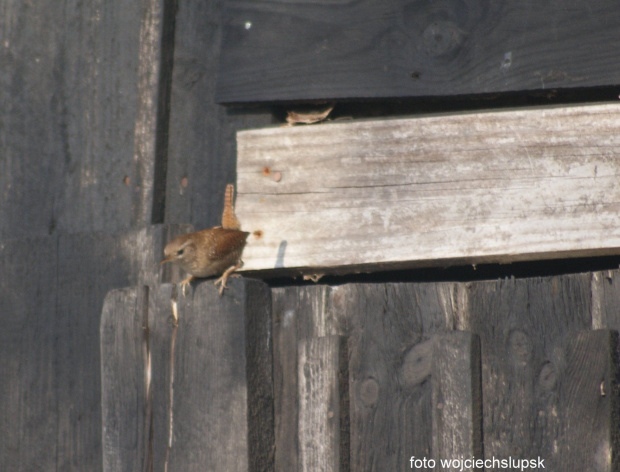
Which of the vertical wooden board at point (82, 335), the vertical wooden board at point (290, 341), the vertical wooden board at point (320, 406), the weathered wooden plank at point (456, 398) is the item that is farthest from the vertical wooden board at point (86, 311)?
the weathered wooden plank at point (456, 398)

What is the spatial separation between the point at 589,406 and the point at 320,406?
0.68 m

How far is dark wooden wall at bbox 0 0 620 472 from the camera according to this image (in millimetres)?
2123

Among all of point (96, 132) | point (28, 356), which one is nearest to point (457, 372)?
point (28, 356)

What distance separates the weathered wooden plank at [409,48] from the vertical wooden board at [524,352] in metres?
0.73

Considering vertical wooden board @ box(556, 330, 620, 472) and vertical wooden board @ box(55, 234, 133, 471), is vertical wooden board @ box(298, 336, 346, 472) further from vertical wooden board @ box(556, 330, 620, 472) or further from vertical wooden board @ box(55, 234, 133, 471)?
vertical wooden board @ box(55, 234, 133, 471)

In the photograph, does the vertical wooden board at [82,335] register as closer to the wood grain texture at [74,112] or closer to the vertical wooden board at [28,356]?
the vertical wooden board at [28,356]

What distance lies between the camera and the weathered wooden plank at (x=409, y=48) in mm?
2547

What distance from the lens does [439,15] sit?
2611 millimetres

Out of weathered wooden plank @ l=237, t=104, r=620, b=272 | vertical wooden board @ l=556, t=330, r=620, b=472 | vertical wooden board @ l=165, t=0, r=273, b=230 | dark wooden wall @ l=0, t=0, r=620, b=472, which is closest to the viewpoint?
vertical wooden board @ l=556, t=330, r=620, b=472

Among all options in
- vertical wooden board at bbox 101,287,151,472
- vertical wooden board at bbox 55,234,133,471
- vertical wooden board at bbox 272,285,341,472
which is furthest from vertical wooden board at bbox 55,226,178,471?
vertical wooden board at bbox 272,285,341,472

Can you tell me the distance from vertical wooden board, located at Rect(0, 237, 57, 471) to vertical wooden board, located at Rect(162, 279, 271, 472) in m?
0.53

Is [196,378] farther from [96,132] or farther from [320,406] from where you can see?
[96,132]

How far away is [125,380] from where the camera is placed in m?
2.35

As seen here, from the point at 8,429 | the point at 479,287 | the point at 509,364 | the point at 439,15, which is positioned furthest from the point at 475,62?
the point at 8,429
